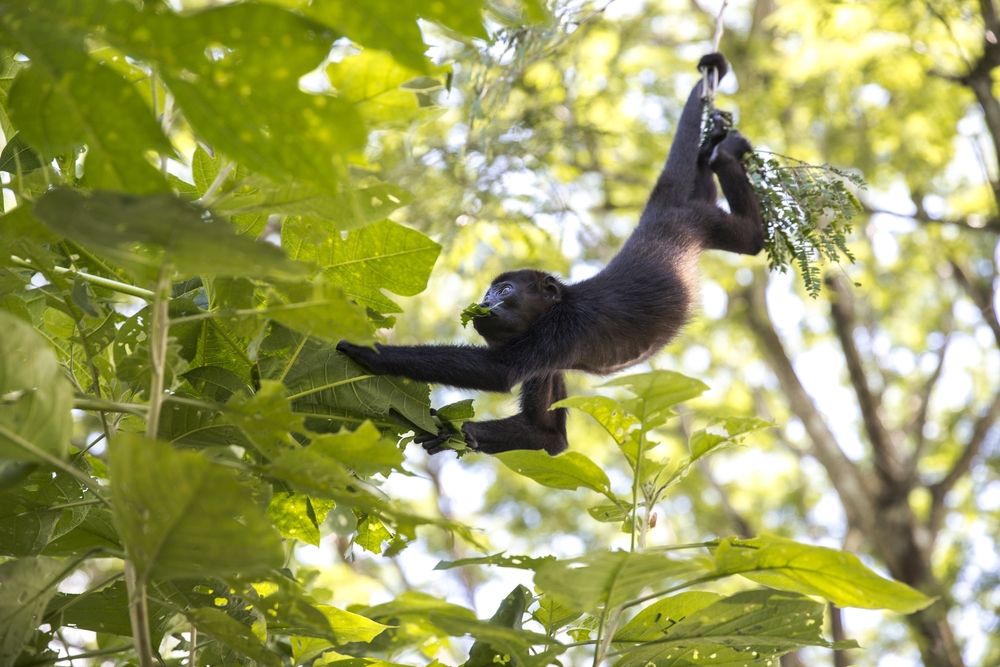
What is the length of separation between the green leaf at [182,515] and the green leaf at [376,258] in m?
0.94

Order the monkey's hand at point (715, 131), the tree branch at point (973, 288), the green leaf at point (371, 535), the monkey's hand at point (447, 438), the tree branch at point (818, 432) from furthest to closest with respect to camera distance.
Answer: the tree branch at point (818, 432), the tree branch at point (973, 288), the monkey's hand at point (715, 131), the monkey's hand at point (447, 438), the green leaf at point (371, 535)

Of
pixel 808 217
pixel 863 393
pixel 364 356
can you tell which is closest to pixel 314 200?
pixel 364 356

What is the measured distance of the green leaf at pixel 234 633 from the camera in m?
1.76

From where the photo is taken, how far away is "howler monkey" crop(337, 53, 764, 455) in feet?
17.4

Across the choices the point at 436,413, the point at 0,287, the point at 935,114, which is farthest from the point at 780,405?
the point at 0,287

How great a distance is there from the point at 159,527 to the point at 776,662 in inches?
57.8

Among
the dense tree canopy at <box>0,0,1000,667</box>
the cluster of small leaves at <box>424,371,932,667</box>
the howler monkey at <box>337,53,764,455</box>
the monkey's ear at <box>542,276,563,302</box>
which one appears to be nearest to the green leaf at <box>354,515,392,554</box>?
the dense tree canopy at <box>0,0,1000,667</box>

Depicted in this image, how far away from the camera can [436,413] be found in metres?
2.90

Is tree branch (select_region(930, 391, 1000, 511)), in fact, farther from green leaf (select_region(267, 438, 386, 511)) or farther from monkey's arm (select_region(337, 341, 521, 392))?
green leaf (select_region(267, 438, 386, 511))

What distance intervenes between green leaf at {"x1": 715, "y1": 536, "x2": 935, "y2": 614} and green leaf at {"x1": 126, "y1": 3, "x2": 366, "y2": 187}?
3.26ft

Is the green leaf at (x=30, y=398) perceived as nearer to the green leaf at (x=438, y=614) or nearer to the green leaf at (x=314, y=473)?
the green leaf at (x=314, y=473)

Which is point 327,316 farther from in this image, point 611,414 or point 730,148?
point 730,148

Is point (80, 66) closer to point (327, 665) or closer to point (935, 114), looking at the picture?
point (327, 665)

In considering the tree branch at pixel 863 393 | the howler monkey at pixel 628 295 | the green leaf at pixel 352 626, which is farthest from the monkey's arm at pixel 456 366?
the tree branch at pixel 863 393
